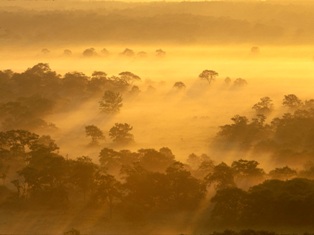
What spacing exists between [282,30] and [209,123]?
81061 millimetres

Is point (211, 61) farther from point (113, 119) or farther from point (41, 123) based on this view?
point (41, 123)

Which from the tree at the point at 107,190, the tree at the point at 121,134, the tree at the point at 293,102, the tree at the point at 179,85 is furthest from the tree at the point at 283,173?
the tree at the point at 179,85

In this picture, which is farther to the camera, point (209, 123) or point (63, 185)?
point (209, 123)

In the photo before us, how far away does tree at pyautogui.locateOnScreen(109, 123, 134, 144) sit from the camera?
175ft

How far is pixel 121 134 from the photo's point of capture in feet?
176

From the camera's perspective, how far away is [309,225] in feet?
116

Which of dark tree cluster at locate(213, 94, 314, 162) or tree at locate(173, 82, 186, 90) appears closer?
dark tree cluster at locate(213, 94, 314, 162)

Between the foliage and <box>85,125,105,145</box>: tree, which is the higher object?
the foliage

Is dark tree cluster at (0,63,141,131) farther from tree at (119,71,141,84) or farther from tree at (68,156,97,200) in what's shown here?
tree at (68,156,97,200)

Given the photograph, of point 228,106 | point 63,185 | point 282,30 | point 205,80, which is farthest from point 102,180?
point 282,30

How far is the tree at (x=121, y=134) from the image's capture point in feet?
175

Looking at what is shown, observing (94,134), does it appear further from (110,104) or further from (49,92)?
(49,92)

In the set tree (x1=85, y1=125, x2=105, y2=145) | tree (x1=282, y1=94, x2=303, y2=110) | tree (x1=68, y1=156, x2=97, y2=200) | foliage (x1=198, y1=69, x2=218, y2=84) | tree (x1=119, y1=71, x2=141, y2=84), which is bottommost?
tree (x1=68, y1=156, x2=97, y2=200)

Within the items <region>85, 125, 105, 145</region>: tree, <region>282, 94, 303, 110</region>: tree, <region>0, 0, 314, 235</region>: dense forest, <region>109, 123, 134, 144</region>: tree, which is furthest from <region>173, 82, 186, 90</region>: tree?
<region>85, 125, 105, 145</region>: tree
